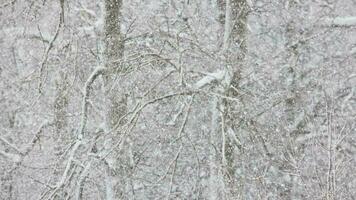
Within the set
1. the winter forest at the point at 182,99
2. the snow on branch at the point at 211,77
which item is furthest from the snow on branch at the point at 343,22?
the snow on branch at the point at 211,77

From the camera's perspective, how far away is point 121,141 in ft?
32.0

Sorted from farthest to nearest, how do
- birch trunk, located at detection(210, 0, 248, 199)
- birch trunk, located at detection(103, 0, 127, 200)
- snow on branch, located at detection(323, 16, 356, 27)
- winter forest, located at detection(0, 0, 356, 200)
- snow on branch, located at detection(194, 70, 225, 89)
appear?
snow on branch, located at detection(323, 16, 356, 27)
snow on branch, located at detection(194, 70, 225, 89)
birch trunk, located at detection(103, 0, 127, 200)
winter forest, located at detection(0, 0, 356, 200)
birch trunk, located at detection(210, 0, 248, 199)

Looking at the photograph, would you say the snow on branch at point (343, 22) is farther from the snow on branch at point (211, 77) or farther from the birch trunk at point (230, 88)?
the snow on branch at point (211, 77)

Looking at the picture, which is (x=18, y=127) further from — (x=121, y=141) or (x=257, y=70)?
(x=121, y=141)

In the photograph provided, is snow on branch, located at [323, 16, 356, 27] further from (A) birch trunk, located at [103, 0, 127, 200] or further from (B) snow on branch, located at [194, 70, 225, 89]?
(A) birch trunk, located at [103, 0, 127, 200]

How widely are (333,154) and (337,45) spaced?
822 cm

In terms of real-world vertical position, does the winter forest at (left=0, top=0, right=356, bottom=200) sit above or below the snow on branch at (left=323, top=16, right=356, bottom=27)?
below

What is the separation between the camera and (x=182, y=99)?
11.5 meters

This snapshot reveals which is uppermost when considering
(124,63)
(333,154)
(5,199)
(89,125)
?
(124,63)

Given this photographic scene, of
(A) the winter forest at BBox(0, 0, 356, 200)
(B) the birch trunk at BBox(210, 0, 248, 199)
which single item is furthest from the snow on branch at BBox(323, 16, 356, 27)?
(B) the birch trunk at BBox(210, 0, 248, 199)

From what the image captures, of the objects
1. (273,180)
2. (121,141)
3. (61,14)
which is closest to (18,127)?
(273,180)

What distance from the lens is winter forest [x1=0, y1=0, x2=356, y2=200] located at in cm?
1027

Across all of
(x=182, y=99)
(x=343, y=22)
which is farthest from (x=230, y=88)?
(x=343, y=22)

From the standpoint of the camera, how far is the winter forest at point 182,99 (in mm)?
10273
